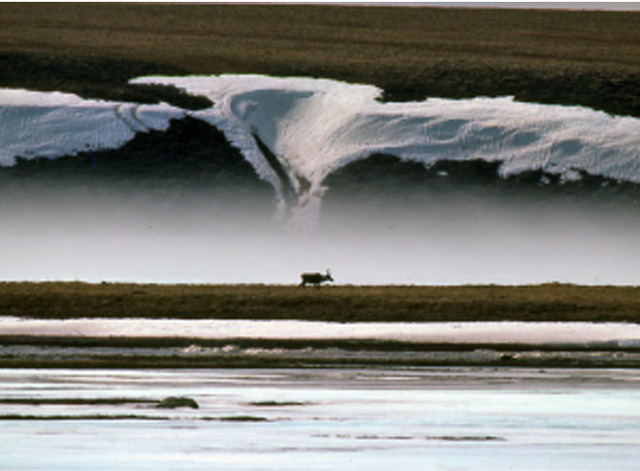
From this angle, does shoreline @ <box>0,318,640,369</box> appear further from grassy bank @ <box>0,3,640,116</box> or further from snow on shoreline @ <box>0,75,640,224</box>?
grassy bank @ <box>0,3,640,116</box>

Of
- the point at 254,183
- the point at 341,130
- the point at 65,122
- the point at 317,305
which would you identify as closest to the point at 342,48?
the point at 341,130

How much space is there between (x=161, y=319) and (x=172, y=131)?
29642 mm

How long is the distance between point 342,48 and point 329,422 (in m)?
75.9

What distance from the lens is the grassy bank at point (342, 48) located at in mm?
77812

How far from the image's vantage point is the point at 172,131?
230 ft

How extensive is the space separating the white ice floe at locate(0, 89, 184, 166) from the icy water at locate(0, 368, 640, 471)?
40.2m

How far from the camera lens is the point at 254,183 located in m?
65.8

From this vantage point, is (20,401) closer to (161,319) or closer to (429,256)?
(161,319)

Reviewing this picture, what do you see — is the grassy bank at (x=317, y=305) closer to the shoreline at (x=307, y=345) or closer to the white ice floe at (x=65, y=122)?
the shoreline at (x=307, y=345)

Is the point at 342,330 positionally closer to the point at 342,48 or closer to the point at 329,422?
the point at 329,422

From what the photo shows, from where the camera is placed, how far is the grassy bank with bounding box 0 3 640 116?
77812mm

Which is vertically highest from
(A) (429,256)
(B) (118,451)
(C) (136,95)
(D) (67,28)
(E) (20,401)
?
(D) (67,28)

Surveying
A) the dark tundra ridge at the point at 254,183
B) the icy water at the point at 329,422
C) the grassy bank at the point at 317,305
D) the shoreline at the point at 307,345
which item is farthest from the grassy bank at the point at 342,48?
the icy water at the point at 329,422

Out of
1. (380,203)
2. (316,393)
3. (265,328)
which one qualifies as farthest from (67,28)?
(316,393)
